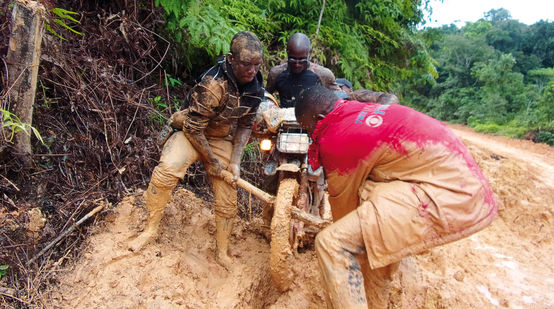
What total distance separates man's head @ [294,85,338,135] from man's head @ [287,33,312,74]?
210cm

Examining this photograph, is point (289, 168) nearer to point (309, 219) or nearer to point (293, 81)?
point (309, 219)

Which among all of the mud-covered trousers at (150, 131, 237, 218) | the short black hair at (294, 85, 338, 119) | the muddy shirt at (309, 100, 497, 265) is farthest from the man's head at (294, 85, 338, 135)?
the mud-covered trousers at (150, 131, 237, 218)

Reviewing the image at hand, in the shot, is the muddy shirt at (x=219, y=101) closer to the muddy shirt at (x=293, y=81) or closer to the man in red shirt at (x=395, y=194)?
the man in red shirt at (x=395, y=194)

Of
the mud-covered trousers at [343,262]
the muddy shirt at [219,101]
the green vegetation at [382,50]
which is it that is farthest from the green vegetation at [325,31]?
the mud-covered trousers at [343,262]

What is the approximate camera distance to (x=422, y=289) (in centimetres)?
349

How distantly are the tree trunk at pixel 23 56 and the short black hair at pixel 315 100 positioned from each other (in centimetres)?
223

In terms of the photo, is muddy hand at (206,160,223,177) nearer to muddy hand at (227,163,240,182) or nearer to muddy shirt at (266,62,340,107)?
muddy hand at (227,163,240,182)

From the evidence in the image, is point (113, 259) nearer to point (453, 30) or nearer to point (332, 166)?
point (332, 166)

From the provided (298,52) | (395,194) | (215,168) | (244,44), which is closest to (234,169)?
(215,168)

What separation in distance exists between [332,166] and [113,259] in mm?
1968

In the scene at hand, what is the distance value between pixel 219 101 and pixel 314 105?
93 cm

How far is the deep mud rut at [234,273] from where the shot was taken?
8.90 feet

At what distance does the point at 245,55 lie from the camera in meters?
2.74

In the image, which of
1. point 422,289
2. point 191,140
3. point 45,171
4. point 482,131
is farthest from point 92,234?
point 482,131
